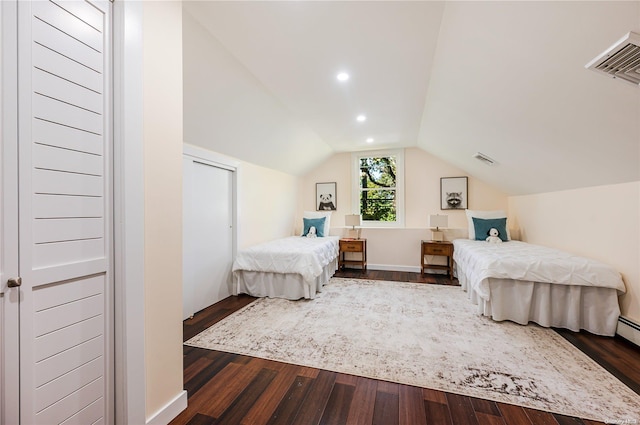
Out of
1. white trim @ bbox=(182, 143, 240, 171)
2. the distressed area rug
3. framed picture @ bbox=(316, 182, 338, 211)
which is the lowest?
the distressed area rug

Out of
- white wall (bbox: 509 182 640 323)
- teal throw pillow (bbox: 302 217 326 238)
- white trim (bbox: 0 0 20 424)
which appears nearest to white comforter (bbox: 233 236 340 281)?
teal throw pillow (bbox: 302 217 326 238)

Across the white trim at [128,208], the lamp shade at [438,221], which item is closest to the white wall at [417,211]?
the lamp shade at [438,221]

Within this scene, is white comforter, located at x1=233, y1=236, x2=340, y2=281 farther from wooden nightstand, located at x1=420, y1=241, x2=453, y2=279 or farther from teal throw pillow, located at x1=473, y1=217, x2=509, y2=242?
teal throw pillow, located at x1=473, y1=217, x2=509, y2=242

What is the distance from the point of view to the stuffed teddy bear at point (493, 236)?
3894 mm

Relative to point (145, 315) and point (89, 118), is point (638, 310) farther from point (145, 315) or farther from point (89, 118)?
point (89, 118)

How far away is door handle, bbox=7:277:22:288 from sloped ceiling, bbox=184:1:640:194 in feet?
5.55

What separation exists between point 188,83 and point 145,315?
177 centimetres

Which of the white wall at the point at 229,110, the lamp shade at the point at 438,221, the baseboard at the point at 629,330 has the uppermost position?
the white wall at the point at 229,110

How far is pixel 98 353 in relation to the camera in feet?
3.68

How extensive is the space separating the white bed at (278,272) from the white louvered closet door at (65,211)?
214cm

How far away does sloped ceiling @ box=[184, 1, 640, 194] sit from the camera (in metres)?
1.44

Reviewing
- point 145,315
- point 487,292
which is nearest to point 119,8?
point 145,315

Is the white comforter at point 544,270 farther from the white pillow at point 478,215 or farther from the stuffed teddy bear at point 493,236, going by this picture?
the white pillow at point 478,215

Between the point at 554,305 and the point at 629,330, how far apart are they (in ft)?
1.57
